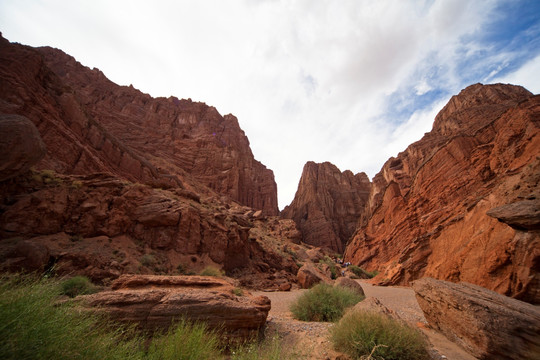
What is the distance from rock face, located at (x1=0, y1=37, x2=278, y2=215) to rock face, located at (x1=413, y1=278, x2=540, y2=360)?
834 inches

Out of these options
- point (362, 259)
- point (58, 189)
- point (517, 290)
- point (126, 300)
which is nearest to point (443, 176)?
point (362, 259)

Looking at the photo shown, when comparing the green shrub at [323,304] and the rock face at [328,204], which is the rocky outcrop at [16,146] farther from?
the rock face at [328,204]

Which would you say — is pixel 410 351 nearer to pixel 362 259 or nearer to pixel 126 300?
pixel 126 300

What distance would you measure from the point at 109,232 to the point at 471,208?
837 inches

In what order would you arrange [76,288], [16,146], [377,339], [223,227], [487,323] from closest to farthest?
[377,339] → [487,323] → [76,288] → [16,146] → [223,227]

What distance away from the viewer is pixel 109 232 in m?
13.4

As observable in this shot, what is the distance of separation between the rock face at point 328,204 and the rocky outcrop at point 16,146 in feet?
189

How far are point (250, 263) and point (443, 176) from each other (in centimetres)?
2341

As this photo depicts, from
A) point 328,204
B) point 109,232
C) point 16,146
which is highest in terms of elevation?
point 328,204

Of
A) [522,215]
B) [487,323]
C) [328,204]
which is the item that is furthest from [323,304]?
[328,204]

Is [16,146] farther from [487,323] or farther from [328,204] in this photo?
[328,204]

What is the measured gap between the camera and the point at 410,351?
3.75m

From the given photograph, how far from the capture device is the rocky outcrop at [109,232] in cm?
1035

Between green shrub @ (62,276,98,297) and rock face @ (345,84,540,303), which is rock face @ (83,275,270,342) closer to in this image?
green shrub @ (62,276,98,297)
